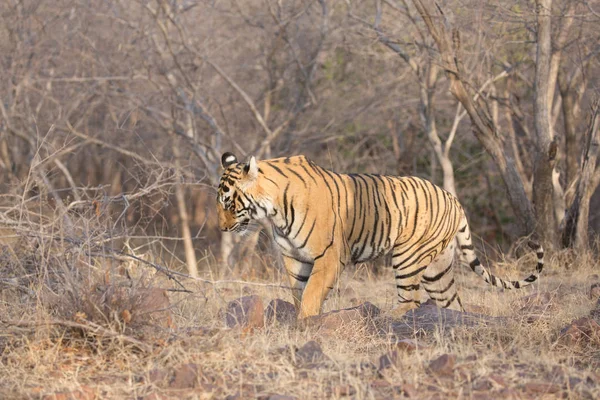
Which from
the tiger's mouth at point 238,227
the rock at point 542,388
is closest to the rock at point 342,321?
the tiger's mouth at point 238,227

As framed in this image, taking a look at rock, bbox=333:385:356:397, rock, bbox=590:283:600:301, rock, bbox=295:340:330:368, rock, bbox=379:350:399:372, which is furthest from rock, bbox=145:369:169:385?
rock, bbox=590:283:600:301

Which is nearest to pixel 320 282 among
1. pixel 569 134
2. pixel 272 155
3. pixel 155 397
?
pixel 155 397

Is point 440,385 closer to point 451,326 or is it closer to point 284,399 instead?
point 284,399

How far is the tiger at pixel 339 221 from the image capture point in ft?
21.3

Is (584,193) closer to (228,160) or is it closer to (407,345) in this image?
(228,160)

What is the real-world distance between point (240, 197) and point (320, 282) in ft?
3.03

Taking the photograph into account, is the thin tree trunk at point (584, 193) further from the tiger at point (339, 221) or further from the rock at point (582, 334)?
the rock at point (582, 334)

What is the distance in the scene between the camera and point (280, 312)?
626 cm

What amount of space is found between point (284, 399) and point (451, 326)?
1773 mm

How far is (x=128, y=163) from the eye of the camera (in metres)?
17.6

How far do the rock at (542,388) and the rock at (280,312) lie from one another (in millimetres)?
2069

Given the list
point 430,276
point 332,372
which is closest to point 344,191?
point 430,276

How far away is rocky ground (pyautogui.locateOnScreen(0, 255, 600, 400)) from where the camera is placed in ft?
13.8

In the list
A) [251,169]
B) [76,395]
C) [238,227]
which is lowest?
[76,395]
